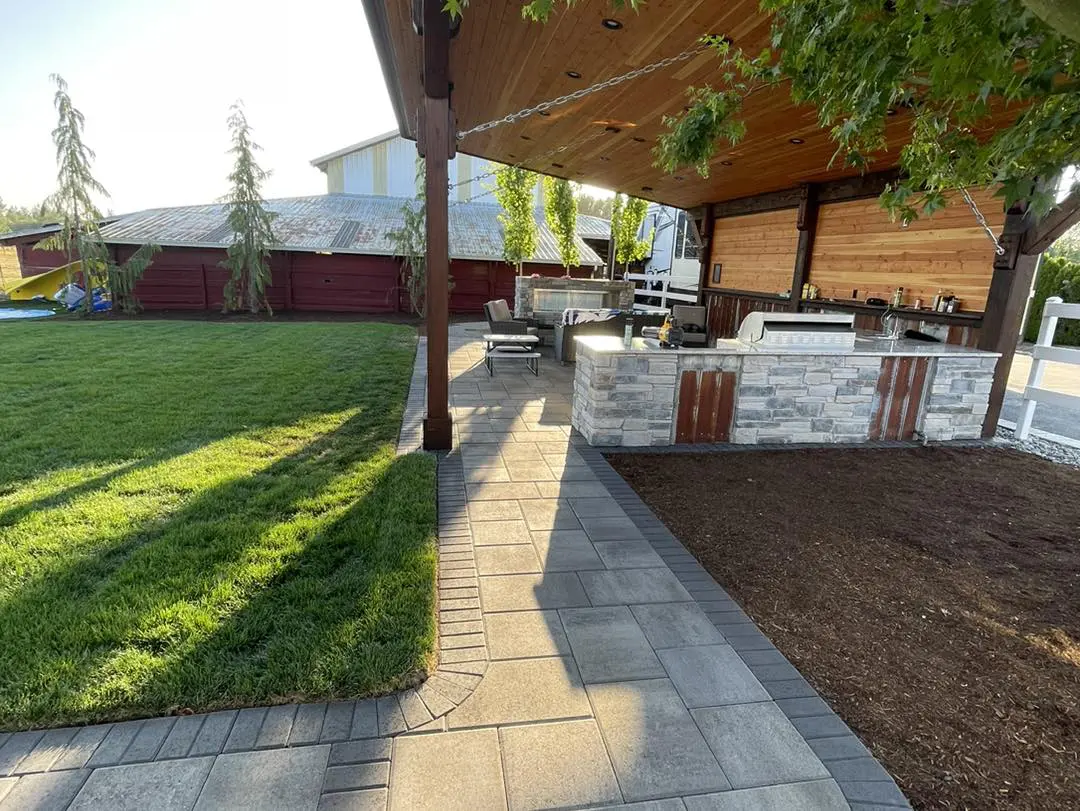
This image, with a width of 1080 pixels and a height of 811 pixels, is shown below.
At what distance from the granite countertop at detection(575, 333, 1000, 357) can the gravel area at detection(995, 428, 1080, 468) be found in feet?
3.13

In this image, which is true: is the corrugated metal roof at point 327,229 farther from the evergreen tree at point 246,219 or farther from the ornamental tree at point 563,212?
the ornamental tree at point 563,212

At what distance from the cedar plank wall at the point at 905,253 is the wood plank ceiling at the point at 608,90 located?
0.73 metres

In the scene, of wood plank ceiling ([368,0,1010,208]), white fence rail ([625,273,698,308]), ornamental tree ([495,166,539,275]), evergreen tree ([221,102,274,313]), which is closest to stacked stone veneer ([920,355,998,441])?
wood plank ceiling ([368,0,1010,208])

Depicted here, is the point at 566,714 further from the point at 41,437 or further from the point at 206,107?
the point at 206,107

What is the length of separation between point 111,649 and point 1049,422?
29.4 ft

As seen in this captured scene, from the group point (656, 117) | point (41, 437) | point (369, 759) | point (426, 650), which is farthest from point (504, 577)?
point (656, 117)

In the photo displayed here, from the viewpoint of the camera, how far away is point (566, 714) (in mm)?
1902

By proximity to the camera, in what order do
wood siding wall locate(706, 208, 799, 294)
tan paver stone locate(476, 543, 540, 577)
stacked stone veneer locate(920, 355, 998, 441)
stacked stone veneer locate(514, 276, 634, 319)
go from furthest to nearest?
stacked stone veneer locate(514, 276, 634, 319) < wood siding wall locate(706, 208, 799, 294) < stacked stone veneer locate(920, 355, 998, 441) < tan paver stone locate(476, 543, 540, 577)

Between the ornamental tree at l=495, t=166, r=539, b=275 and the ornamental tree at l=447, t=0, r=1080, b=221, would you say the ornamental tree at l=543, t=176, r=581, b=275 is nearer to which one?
the ornamental tree at l=495, t=166, r=539, b=275

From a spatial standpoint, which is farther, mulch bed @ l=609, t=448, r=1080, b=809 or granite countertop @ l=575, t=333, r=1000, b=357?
granite countertop @ l=575, t=333, r=1000, b=357

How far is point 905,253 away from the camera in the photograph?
260 inches

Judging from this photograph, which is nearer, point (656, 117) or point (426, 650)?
point (426, 650)

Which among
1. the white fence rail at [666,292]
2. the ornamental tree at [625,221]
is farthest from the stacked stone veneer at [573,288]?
the ornamental tree at [625,221]

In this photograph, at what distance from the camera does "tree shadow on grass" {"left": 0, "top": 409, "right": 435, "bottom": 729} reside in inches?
75.7
